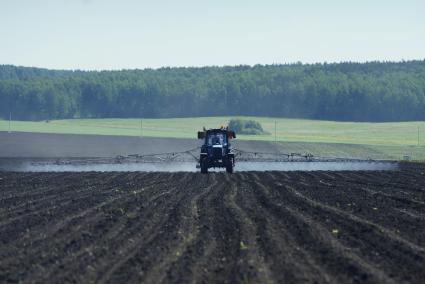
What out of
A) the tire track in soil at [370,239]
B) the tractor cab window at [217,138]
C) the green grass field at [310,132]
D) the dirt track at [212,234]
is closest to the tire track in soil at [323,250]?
the dirt track at [212,234]

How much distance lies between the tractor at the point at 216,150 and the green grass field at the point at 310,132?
Answer: 3264 centimetres

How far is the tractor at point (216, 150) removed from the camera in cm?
4012

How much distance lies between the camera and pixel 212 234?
1689 centimetres

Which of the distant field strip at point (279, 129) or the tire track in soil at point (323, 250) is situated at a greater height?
the tire track in soil at point (323, 250)

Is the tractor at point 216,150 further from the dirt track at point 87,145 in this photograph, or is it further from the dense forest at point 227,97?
the dense forest at point 227,97

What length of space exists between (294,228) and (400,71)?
155686 mm

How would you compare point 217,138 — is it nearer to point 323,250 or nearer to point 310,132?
point 323,250

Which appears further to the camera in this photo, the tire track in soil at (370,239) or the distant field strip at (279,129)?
the distant field strip at (279,129)

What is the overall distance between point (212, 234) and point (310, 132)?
88749 mm

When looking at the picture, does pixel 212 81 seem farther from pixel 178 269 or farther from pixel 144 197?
pixel 178 269

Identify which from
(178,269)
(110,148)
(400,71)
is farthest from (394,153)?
(400,71)

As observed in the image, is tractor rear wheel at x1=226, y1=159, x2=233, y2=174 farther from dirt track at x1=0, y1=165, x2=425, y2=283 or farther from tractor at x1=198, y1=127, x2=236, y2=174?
dirt track at x1=0, y1=165, x2=425, y2=283

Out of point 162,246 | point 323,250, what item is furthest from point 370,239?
point 162,246

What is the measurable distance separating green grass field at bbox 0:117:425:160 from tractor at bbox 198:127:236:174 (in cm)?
3264
